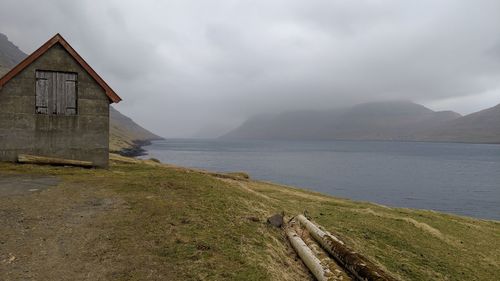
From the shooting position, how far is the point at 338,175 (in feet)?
368

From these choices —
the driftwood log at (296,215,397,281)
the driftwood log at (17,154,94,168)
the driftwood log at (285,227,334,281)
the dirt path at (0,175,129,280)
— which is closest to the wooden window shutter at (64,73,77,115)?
the driftwood log at (17,154,94,168)

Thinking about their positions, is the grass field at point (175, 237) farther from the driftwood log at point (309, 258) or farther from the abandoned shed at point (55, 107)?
the abandoned shed at point (55, 107)

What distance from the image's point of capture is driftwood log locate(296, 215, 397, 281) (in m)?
13.2

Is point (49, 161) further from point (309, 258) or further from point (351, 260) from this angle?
point (351, 260)

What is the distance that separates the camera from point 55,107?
30125mm

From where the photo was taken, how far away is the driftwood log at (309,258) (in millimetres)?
13672

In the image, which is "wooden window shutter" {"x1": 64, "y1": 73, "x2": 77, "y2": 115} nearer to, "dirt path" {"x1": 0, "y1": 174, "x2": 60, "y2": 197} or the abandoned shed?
the abandoned shed

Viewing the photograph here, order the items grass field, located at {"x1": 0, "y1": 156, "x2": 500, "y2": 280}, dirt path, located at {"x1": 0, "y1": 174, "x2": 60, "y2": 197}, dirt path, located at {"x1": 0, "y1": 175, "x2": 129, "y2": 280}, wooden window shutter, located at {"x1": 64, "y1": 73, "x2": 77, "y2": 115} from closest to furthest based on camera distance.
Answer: dirt path, located at {"x1": 0, "y1": 175, "x2": 129, "y2": 280} → grass field, located at {"x1": 0, "y1": 156, "x2": 500, "y2": 280} → dirt path, located at {"x1": 0, "y1": 174, "x2": 60, "y2": 197} → wooden window shutter, located at {"x1": 64, "y1": 73, "x2": 77, "y2": 115}

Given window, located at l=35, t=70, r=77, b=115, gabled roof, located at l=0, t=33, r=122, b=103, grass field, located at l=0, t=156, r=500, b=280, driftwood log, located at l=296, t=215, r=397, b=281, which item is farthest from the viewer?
window, located at l=35, t=70, r=77, b=115

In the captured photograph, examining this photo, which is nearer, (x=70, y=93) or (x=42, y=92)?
(x=42, y=92)

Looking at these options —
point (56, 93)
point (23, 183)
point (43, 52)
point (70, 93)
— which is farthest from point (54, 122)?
point (23, 183)

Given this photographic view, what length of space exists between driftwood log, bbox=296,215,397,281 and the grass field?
67.3 inches

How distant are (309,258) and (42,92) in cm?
2640

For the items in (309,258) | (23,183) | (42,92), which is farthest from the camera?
(42,92)
